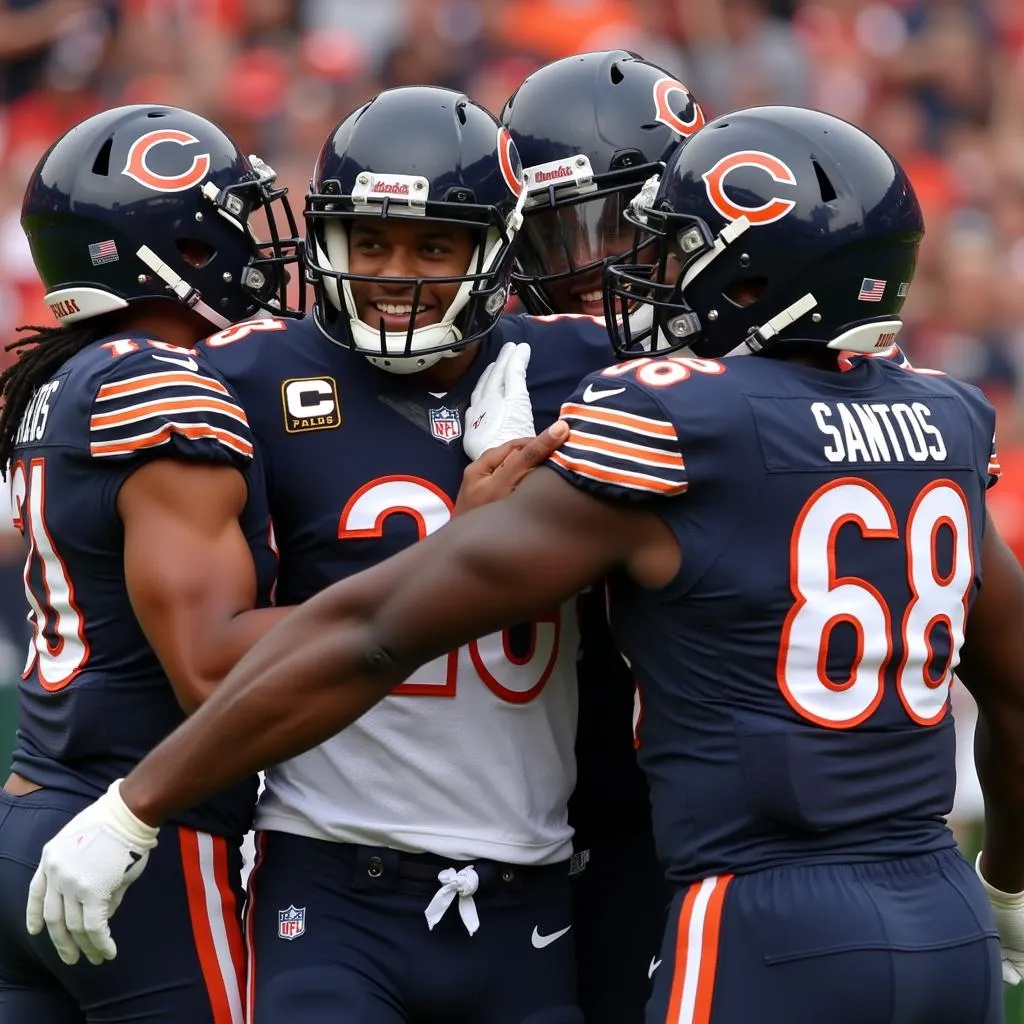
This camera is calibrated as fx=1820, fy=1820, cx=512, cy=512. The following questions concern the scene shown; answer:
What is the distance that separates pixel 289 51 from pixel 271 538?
24.8 ft

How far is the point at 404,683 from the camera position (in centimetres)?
341

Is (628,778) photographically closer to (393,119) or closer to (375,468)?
(375,468)

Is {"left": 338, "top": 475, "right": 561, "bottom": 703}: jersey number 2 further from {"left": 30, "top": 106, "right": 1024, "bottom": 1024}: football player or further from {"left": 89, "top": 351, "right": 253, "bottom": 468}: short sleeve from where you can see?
{"left": 30, "top": 106, "right": 1024, "bottom": 1024}: football player

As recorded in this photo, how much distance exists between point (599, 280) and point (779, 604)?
1.58 meters

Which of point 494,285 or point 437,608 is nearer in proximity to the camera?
point 437,608

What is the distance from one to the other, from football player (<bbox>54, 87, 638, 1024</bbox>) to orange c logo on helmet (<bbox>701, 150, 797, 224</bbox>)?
53 centimetres

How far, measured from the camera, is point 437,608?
9.46 feet

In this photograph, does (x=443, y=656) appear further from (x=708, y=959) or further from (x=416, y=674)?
(x=708, y=959)

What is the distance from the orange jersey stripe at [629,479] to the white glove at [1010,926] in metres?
1.47

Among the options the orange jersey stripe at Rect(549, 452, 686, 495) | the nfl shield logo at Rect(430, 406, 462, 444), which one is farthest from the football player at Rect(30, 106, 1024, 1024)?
the nfl shield logo at Rect(430, 406, 462, 444)

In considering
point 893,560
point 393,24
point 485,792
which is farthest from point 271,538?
point 393,24

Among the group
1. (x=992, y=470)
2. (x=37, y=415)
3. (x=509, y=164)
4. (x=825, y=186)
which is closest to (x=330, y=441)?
(x=37, y=415)

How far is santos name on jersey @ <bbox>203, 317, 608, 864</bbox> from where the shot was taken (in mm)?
3430

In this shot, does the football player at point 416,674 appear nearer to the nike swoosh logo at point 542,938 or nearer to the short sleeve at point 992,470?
the nike swoosh logo at point 542,938
